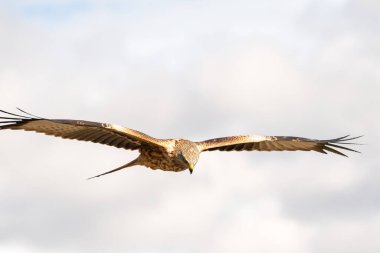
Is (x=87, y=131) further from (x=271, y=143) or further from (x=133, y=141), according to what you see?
(x=271, y=143)

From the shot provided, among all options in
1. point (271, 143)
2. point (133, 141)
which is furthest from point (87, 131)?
point (271, 143)

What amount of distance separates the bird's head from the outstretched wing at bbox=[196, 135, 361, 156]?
96 cm

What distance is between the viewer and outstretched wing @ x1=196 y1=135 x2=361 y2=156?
19656 millimetres

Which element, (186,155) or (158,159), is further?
(158,159)

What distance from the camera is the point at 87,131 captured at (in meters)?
18.3

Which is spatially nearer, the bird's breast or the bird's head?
the bird's head

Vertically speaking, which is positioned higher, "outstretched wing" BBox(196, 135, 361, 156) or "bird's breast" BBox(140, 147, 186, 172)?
"outstretched wing" BBox(196, 135, 361, 156)

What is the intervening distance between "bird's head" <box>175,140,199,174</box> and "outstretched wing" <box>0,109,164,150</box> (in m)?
0.33

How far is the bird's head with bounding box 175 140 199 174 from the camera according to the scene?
1800 centimetres

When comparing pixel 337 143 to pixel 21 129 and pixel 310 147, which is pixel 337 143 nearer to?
pixel 310 147

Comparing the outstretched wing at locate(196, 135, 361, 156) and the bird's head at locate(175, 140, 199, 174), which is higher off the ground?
the outstretched wing at locate(196, 135, 361, 156)

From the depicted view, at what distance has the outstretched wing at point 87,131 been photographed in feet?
56.7

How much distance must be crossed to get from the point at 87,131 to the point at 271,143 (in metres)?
4.08

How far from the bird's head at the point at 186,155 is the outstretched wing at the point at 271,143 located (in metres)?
0.96
